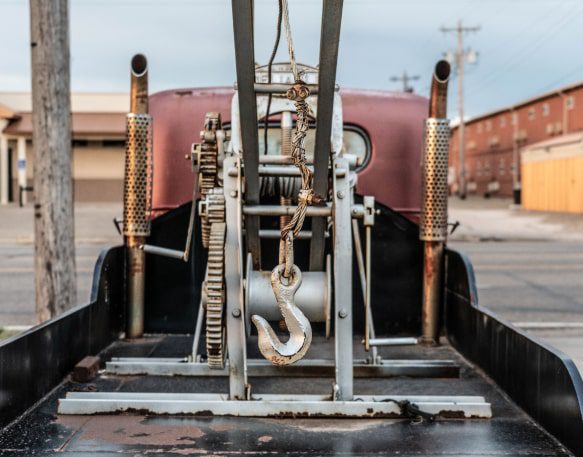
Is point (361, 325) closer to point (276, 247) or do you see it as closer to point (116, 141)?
point (276, 247)

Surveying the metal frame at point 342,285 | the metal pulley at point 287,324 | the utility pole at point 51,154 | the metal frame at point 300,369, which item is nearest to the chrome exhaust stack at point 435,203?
the metal frame at point 300,369

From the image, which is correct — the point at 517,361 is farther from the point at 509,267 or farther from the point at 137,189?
the point at 509,267

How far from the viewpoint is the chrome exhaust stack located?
468cm

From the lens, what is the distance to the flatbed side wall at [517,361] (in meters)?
2.64

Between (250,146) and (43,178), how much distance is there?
9.94 ft

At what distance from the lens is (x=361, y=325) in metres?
4.89

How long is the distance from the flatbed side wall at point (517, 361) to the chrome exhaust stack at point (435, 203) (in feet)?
0.27

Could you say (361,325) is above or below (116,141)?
below

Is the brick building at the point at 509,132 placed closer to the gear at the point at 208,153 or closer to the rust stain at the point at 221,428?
the gear at the point at 208,153

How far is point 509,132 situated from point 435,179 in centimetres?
4692

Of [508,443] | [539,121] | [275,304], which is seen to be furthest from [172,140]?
[539,121]

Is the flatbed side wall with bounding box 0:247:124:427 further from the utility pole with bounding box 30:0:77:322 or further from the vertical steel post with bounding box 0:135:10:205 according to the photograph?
the vertical steel post with bounding box 0:135:10:205

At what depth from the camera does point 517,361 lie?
3.28 m

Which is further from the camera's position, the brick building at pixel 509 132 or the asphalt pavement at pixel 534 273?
the brick building at pixel 509 132
